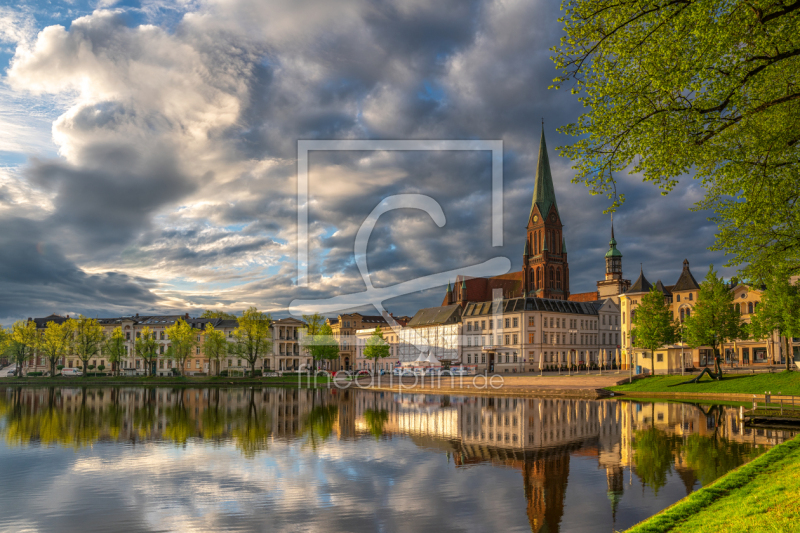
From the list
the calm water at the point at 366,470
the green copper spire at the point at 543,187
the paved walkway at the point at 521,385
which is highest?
the green copper spire at the point at 543,187

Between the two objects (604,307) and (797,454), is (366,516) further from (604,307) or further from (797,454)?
(604,307)

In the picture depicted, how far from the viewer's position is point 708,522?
37.2 ft

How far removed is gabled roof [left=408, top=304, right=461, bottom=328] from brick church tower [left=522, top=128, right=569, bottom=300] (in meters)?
26.5

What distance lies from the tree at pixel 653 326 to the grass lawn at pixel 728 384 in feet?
15.1

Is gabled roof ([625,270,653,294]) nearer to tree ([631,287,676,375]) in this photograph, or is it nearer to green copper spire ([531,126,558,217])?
tree ([631,287,676,375])

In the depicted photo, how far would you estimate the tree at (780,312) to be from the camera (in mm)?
49469

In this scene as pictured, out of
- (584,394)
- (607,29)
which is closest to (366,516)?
(607,29)

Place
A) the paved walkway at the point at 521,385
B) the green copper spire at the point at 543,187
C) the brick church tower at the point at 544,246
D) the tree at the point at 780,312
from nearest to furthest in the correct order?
the tree at the point at 780,312 → the paved walkway at the point at 521,385 → the brick church tower at the point at 544,246 → the green copper spire at the point at 543,187

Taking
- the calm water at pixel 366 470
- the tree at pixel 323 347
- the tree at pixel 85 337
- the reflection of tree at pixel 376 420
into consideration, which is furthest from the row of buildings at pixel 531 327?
the calm water at pixel 366 470

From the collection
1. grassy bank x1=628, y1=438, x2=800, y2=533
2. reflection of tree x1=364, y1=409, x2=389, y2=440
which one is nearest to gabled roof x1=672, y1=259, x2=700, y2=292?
reflection of tree x1=364, y1=409, x2=389, y2=440

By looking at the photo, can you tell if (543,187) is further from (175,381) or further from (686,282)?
(175,381)

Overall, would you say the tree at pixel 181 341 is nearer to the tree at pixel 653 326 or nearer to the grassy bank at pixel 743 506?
the tree at pixel 653 326

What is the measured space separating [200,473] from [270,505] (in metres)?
5.72

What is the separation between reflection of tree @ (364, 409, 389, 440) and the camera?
3175cm
